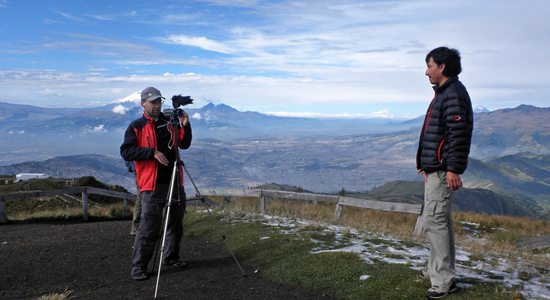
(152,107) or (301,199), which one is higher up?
(152,107)

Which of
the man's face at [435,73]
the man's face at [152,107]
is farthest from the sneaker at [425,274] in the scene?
the man's face at [152,107]

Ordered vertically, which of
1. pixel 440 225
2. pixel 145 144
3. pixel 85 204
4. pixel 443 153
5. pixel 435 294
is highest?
pixel 443 153

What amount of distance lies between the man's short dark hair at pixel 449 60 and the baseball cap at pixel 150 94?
12.3ft

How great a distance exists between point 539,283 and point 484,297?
1.09 metres

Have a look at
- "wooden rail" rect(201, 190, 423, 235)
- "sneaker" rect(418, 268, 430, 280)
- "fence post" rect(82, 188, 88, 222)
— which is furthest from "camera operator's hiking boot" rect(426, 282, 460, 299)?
"fence post" rect(82, 188, 88, 222)

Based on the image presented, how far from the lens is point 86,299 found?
18.7 feet

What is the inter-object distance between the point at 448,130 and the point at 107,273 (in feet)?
17.8

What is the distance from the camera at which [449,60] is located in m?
4.93

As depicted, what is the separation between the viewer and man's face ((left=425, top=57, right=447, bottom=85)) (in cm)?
499

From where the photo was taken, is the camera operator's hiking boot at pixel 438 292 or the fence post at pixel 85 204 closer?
the camera operator's hiking boot at pixel 438 292

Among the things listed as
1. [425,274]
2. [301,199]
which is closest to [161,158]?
[425,274]

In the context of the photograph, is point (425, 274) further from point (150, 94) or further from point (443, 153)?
point (150, 94)

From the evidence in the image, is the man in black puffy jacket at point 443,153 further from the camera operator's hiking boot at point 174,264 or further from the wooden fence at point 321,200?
the wooden fence at point 321,200

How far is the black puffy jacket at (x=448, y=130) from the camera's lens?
15.5ft
